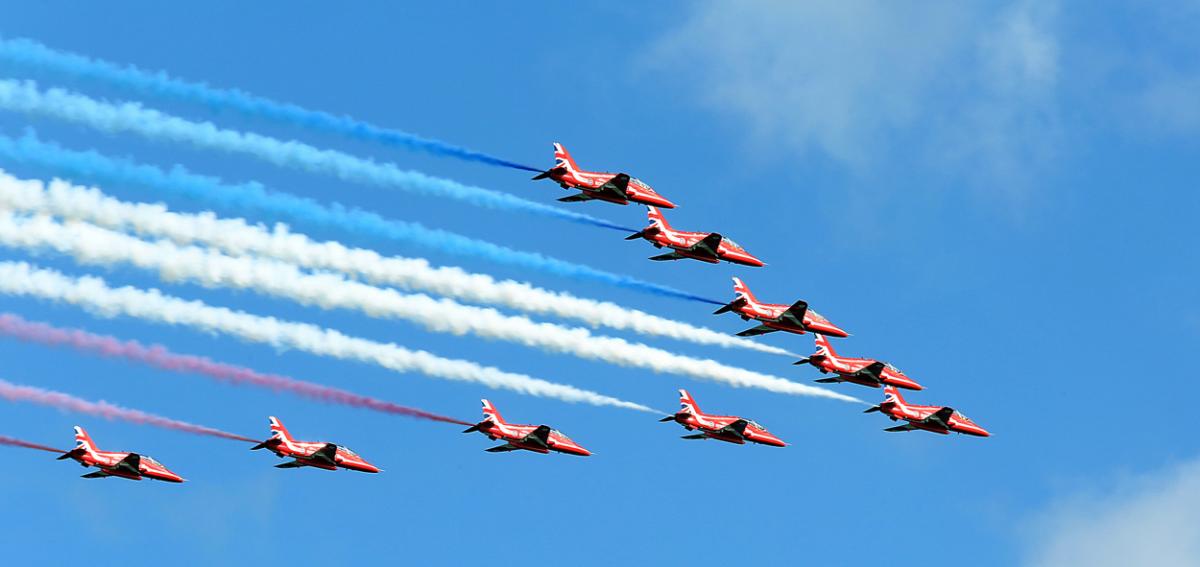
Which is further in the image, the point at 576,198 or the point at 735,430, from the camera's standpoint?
the point at 735,430

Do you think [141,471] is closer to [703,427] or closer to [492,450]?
[492,450]

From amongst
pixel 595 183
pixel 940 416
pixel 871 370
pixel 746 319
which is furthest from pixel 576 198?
pixel 940 416

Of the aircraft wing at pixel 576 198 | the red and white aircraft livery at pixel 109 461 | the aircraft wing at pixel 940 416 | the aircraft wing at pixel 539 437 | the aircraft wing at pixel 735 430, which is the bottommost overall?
the red and white aircraft livery at pixel 109 461

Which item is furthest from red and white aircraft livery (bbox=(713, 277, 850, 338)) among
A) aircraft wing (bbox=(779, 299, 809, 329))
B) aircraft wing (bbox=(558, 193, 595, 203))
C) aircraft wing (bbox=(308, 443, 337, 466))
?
aircraft wing (bbox=(308, 443, 337, 466))

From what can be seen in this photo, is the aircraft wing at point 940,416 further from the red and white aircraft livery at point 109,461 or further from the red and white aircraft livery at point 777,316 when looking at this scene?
the red and white aircraft livery at point 109,461

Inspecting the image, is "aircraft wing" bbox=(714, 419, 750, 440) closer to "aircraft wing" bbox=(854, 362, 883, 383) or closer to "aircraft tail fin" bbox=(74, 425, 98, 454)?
"aircraft wing" bbox=(854, 362, 883, 383)

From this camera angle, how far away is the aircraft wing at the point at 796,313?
84.2 metres

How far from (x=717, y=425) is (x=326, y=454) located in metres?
17.1

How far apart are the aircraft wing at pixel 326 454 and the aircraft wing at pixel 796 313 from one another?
18699 mm

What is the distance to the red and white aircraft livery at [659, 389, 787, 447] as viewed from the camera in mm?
88250

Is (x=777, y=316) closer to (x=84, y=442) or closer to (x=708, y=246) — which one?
(x=708, y=246)

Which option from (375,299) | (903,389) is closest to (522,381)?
(375,299)

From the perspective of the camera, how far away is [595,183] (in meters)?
78.1

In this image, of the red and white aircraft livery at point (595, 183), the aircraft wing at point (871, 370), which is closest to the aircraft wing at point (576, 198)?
the red and white aircraft livery at point (595, 183)
